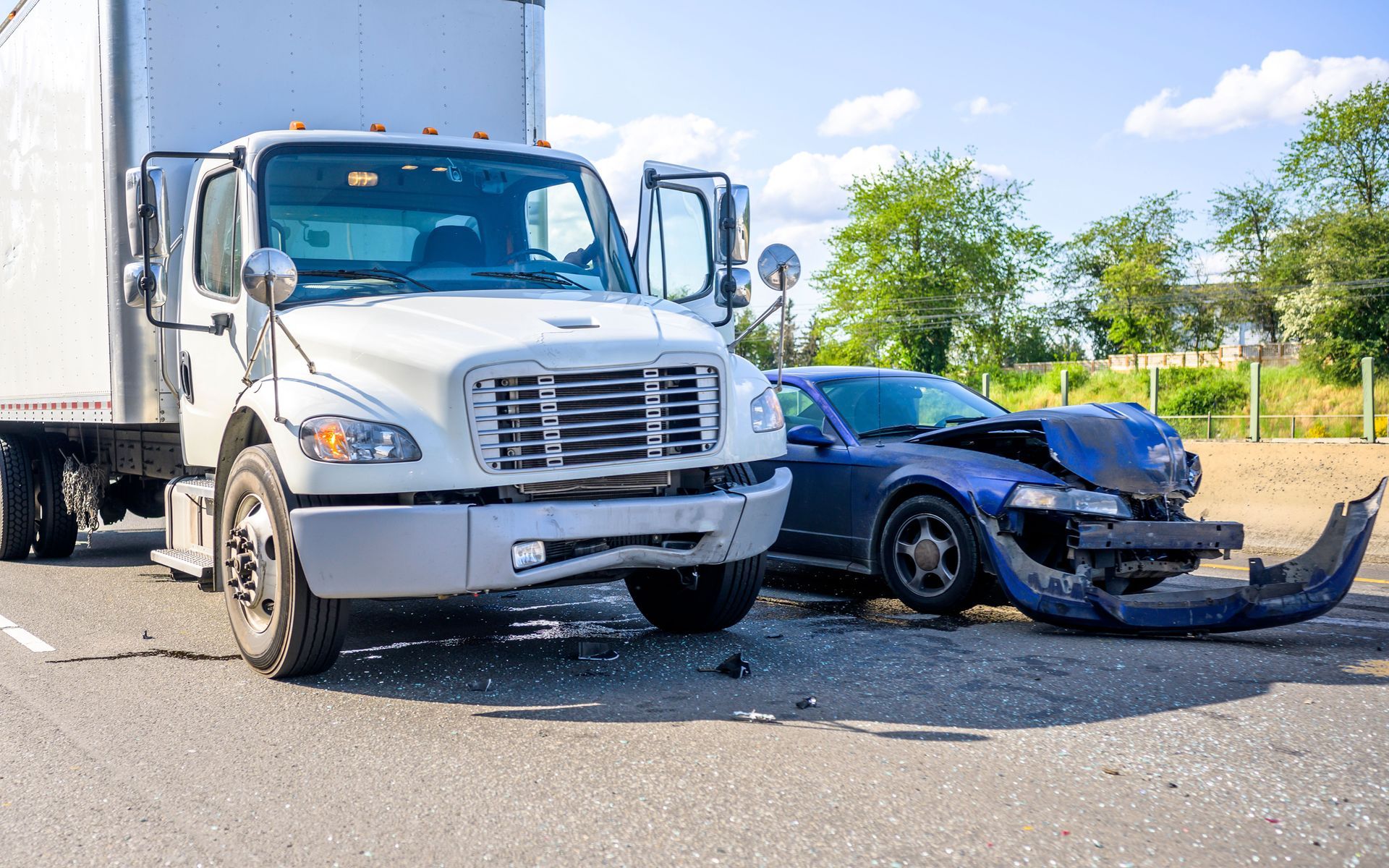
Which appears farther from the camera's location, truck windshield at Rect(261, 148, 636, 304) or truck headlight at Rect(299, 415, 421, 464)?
truck windshield at Rect(261, 148, 636, 304)

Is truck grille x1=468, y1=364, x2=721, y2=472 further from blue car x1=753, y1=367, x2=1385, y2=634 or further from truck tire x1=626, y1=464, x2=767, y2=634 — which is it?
blue car x1=753, y1=367, x2=1385, y2=634

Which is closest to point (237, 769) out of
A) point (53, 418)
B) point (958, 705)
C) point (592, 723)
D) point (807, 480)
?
point (592, 723)

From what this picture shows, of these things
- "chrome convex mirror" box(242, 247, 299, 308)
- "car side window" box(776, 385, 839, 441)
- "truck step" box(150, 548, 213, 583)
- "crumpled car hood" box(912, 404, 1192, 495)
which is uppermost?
"chrome convex mirror" box(242, 247, 299, 308)

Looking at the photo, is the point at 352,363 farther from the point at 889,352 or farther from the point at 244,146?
the point at 889,352

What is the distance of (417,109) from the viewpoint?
8164mm

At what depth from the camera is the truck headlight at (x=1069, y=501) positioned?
21.7 ft

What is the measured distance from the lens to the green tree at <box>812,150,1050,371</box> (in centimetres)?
6612

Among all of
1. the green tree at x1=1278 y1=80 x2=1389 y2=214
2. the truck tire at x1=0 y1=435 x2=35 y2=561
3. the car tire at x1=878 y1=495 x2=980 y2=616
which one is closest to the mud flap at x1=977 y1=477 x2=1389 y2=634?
the car tire at x1=878 y1=495 x2=980 y2=616

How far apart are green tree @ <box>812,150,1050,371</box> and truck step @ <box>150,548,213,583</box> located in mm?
59894

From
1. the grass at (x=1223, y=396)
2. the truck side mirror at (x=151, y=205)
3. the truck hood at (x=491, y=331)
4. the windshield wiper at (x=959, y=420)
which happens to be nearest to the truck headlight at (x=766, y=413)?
the truck hood at (x=491, y=331)

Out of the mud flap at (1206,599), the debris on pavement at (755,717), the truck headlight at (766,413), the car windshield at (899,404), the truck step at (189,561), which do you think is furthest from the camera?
the car windshield at (899,404)

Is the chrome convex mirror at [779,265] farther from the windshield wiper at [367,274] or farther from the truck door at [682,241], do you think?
Answer: the windshield wiper at [367,274]

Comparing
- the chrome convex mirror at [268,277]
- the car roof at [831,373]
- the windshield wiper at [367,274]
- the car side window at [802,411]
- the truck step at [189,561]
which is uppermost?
the windshield wiper at [367,274]

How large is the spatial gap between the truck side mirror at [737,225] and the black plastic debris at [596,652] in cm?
219
